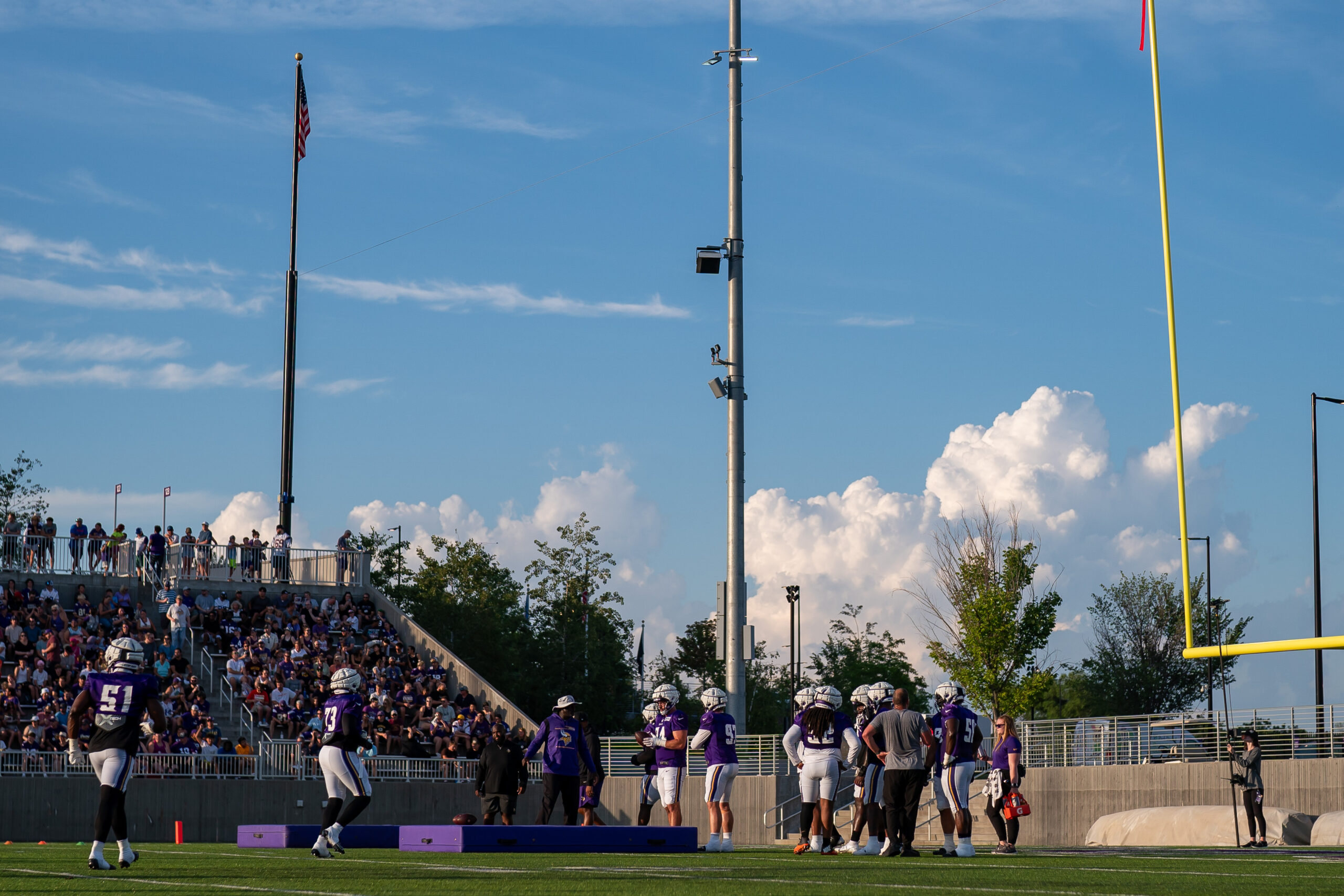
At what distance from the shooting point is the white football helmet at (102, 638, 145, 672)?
13164mm

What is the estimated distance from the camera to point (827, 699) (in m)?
16.9

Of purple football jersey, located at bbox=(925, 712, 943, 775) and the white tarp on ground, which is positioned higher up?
purple football jersey, located at bbox=(925, 712, 943, 775)

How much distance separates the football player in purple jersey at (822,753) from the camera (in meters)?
16.7

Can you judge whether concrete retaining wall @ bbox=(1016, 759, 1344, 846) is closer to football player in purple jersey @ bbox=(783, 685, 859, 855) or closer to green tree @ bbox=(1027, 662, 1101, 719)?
football player in purple jersey @ bbox=(783, 685, 859, 855)

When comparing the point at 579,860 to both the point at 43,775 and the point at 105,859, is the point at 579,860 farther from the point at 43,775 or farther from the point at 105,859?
the point at 43,775

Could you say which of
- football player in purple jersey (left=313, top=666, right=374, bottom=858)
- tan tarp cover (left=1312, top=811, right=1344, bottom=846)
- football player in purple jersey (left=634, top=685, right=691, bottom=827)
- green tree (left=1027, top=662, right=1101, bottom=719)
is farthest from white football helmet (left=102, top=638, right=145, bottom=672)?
green tree (left=1027, top=662, right=1101, bottom=719)

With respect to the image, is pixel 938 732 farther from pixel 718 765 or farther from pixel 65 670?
pixel 65 670

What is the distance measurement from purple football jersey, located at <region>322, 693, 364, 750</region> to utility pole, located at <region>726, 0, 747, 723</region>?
12.9 metres

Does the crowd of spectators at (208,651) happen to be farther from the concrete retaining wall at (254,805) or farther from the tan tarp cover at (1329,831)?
the tan tarp cover at (1329,831)

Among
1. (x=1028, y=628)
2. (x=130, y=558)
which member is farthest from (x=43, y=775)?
(x=1028, y=628)

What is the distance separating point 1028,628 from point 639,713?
2200 cm

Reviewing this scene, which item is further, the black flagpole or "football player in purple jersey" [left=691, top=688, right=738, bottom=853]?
the black flagpole

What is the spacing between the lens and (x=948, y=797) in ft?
55.1

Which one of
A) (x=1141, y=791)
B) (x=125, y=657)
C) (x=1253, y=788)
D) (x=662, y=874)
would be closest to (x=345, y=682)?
(x=125, y=657)
